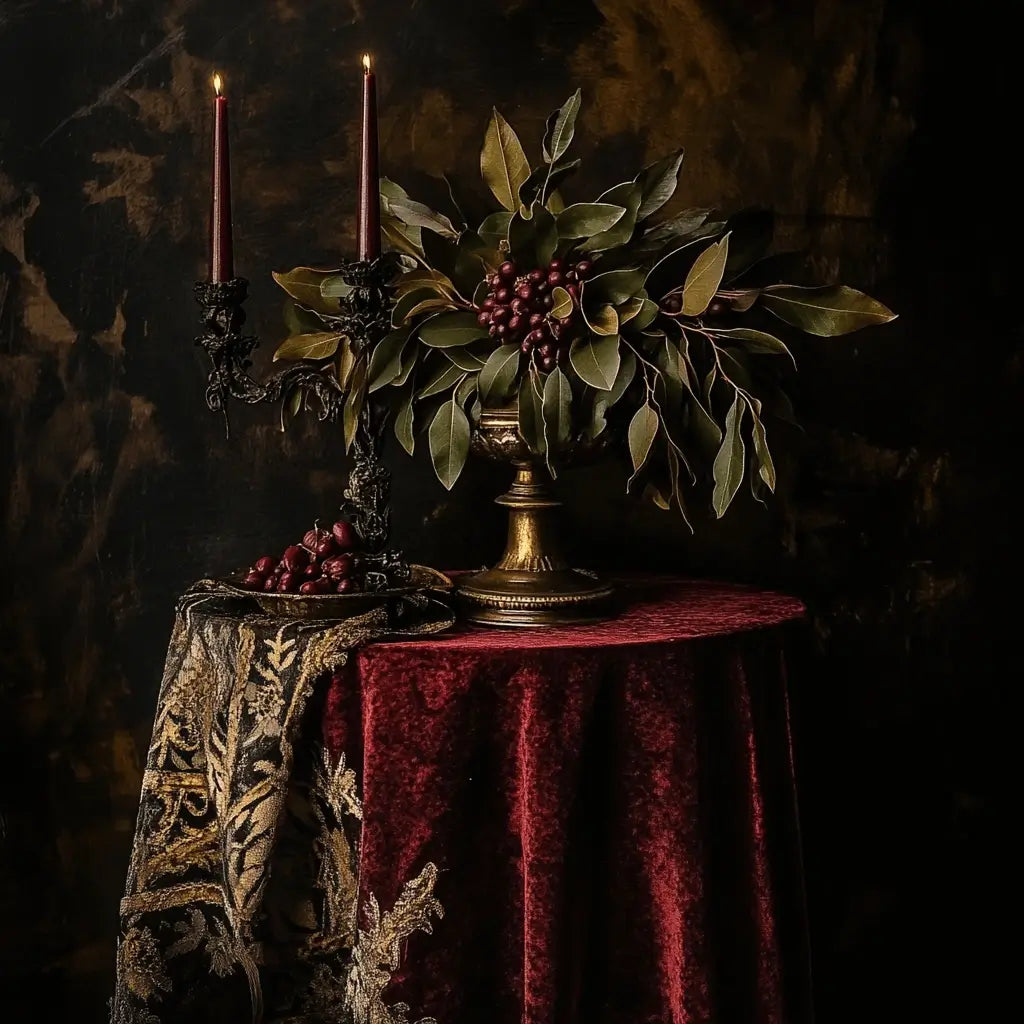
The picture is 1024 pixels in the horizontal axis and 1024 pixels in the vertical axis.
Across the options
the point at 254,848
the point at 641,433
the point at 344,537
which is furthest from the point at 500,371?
the point at 254,848

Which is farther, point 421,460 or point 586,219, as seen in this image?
point 421,460

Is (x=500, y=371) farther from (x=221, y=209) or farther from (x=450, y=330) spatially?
(x=221, y=209)

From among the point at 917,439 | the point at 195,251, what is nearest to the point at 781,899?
the point at 917,439

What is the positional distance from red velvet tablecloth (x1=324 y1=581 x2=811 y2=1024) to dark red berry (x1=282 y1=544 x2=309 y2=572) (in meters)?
0.18

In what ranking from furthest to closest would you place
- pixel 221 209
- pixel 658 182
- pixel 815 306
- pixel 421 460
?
pixel 421 460 → pixel 658 182 → pixel 815 306 → pixel 221 209

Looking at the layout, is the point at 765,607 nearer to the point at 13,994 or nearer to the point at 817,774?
the point at 817,774

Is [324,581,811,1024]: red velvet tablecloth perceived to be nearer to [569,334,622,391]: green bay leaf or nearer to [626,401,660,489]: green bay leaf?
[626,401,660,489]: green bay leaf

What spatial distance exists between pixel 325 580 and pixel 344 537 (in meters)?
0.08

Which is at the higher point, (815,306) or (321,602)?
(815,306)

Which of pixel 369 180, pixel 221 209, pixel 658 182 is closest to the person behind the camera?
pixel 369 180

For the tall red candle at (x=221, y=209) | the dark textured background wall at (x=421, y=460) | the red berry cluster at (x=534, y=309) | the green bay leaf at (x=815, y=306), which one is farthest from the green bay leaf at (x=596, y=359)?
the dark textured background wall at (x=421, y=460)

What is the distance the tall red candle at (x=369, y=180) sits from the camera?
Answer: 1636 millimetres

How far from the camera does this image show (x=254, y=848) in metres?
1.68

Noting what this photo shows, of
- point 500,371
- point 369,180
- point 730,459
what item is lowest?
point 730,459
